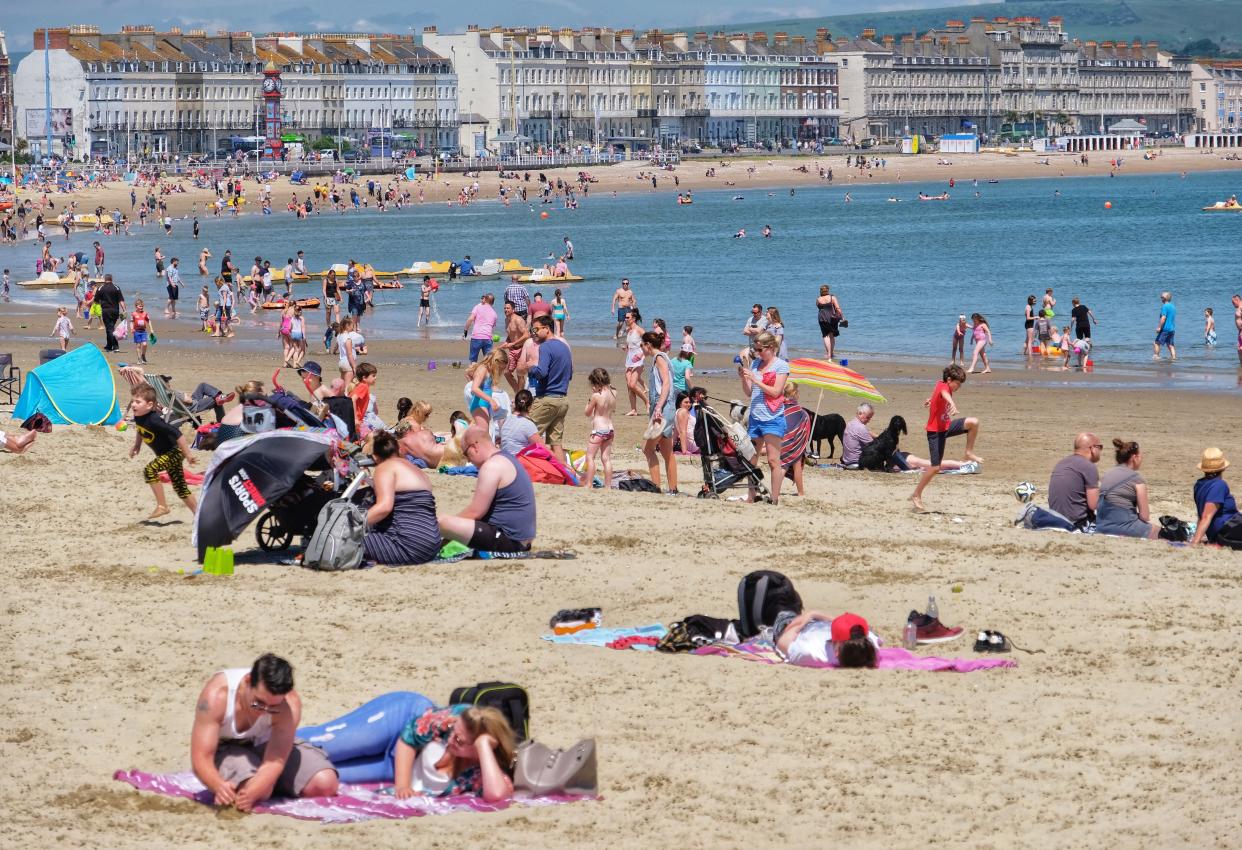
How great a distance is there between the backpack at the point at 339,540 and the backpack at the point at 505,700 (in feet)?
11.4

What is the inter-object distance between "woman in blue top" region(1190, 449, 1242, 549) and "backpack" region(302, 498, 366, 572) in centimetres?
551

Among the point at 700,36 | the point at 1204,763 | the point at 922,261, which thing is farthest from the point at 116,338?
the point at 700,36

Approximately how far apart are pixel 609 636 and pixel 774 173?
141 m

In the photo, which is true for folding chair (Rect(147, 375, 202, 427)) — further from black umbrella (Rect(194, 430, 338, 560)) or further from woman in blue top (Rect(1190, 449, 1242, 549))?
woman in blue top (Rect(1190, 449, 1242, 549))

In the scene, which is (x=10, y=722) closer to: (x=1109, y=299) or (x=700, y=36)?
(x=1109, y=299)

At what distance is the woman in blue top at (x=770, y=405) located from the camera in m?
13.6

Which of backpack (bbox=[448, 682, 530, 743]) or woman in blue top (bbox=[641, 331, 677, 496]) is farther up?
woman in blue top (bbox=[641, 331, 677, 496])

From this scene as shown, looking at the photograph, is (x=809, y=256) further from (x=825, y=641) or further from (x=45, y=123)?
(x=45, y=123)

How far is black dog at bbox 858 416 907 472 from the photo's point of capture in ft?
53.5

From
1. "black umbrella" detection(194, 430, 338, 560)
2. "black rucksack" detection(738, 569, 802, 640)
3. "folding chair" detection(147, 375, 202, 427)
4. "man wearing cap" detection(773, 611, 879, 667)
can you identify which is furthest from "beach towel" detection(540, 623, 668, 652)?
"folding chair" detection(147, 375, 202, 427)

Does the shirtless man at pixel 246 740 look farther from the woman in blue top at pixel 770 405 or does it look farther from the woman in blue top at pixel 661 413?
the woman in blue top at pixel 661 413

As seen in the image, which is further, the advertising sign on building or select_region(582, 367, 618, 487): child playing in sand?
the advertising sign on building

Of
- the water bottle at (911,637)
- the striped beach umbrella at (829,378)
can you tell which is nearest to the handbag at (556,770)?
the water bottle at (911,637)

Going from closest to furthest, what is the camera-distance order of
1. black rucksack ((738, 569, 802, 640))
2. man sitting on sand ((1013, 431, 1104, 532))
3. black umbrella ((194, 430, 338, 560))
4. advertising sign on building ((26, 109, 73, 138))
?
black rucksack ((738, 569, 802, 640))
black umbrella ((194, 430, 338, 560))
man sitting on sand ((1013, 431, 1104, 532))
advertising sign on building ((26, 109, 73, 138))
